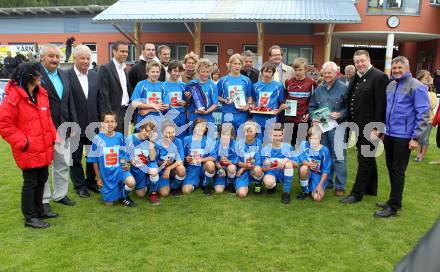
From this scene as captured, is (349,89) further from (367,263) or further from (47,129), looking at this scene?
(47,129)

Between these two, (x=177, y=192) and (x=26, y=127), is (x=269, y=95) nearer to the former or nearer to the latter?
(x=177, y=192)

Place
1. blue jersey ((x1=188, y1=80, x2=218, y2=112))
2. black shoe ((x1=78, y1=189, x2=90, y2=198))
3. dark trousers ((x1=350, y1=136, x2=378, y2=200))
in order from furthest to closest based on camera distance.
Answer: blue jersey ((x1=188, y1=80, x2=218, y2=112)) → black shoe ((x1=78, y1=189, x2=90, y2=198)) → dark trousers ((x1=350, y1=136, x2=378, y2=200))

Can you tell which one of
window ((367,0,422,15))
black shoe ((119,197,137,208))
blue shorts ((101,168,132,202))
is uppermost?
window ((367,0,422,15))

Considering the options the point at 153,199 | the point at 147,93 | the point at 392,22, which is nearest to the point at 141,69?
the point at 147,93

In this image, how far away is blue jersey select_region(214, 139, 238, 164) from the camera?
224 inches

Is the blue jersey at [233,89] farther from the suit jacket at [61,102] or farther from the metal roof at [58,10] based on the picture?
the metal roof at [58,10]

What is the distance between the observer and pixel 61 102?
15.9 feet

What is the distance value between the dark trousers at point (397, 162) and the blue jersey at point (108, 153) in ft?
11.1

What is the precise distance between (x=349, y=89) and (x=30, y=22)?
23.8 metres

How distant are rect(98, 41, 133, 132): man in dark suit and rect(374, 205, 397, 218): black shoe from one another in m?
3.64

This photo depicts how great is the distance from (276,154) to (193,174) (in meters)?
1.23

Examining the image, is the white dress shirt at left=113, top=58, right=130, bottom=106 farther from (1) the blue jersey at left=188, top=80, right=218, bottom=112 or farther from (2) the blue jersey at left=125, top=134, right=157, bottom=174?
(1) the blue jersey at left=188, top=80, right=218, bottom=112

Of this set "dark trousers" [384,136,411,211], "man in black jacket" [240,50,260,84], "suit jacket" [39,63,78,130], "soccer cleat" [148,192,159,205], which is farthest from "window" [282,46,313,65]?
"suit jacket" [39,63,78,130]

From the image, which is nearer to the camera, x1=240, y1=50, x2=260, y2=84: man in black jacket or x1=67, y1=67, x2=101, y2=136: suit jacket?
x1=67, y1=67, x2=101, y2=136: suit jacket
